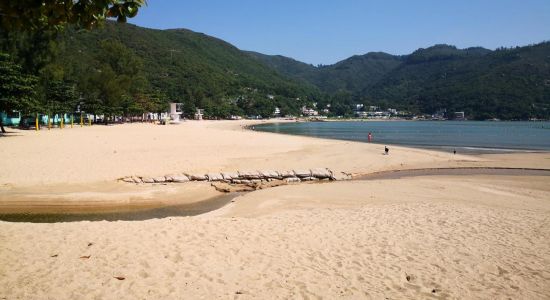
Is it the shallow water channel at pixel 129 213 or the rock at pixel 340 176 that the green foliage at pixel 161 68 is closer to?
the rock at pixel 340 176

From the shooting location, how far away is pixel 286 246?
23.9 ft

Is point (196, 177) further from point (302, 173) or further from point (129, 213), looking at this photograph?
point (302, 173)

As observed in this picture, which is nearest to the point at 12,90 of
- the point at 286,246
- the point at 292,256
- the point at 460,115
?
the point at 286,246

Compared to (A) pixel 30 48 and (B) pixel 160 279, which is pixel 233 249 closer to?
(B) pixel 160 279

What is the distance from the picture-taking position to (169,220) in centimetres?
903

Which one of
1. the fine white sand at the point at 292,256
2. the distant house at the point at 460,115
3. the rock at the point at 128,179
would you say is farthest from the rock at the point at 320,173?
the distant house at the point at 460,115

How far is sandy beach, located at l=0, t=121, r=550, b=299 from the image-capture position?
547cm

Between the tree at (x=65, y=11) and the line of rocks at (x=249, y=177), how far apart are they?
11518 mm

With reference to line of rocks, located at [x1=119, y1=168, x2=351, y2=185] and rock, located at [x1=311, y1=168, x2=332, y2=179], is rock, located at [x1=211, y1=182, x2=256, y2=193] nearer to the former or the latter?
line of rocks, located at [x1=119, y1=168, x2=351, y2=185]

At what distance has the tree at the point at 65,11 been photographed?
143 inches

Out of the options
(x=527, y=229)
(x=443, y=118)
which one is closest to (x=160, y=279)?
(x=527, y=229)

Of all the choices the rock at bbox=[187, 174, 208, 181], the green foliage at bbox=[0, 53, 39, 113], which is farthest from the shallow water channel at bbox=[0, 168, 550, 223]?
the green foliage at bbox=[0, 53, 39, 113]

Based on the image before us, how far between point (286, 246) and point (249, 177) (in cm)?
935

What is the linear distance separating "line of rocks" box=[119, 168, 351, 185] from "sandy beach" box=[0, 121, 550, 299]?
0.86 m
